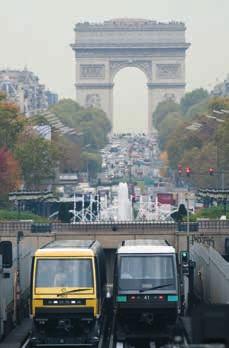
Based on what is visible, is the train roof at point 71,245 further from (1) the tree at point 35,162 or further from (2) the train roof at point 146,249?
(1) the tree at point 35,162

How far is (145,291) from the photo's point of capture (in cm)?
3725

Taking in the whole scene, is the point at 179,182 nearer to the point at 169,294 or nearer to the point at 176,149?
the point at 176,149

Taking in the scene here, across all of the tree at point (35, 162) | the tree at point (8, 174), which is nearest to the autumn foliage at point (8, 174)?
the tree at point (8, 174)

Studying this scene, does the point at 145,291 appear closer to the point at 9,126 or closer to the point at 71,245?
the point at 71,245

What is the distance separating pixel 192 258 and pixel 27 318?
27.8 ft

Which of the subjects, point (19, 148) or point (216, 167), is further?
point (216, 167)

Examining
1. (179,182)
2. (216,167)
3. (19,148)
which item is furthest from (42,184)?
(179,182)

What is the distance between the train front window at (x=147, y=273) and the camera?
123ft

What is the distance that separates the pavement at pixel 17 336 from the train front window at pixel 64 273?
6.74 ft

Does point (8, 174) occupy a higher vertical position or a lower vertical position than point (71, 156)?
lower

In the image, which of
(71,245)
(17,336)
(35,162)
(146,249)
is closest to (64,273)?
(71,245)

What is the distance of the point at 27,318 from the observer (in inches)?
1907

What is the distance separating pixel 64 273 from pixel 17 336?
15.4ft

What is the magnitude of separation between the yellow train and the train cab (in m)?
0.61
